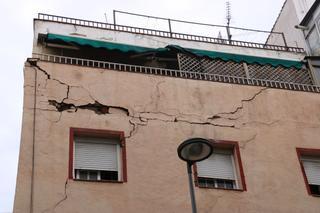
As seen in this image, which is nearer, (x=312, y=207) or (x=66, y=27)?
(x=312, y=207)

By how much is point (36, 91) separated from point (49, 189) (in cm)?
254

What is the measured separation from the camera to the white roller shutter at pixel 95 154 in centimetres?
1214

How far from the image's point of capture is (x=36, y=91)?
41.7 ft

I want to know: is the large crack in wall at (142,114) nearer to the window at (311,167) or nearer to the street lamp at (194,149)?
the window at (311,167)

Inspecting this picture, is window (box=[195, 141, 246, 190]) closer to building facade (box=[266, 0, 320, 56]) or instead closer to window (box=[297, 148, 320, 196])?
window (box=[297, 148, 320, 196])

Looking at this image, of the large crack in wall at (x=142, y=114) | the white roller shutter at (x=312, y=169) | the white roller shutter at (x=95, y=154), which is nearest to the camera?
the white roller shutter at (x=95, y=154)

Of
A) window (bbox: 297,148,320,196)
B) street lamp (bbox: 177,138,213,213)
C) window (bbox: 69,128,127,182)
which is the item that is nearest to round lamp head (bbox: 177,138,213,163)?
street lamp (bbox: 177,138,213,213)

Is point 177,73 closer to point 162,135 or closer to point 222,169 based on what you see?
point 162,135

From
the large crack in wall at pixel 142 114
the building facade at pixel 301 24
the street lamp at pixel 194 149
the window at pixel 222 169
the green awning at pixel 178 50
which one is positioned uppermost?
the building facade at pixel 301 24

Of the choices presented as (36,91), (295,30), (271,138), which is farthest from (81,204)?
(295,30)

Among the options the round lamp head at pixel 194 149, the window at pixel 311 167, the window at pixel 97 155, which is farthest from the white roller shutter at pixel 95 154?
the window at pixel 311 167

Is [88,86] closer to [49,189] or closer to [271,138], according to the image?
[49,189]

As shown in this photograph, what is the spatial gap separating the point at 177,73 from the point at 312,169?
406 centimetres

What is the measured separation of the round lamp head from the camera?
9.23 metres
